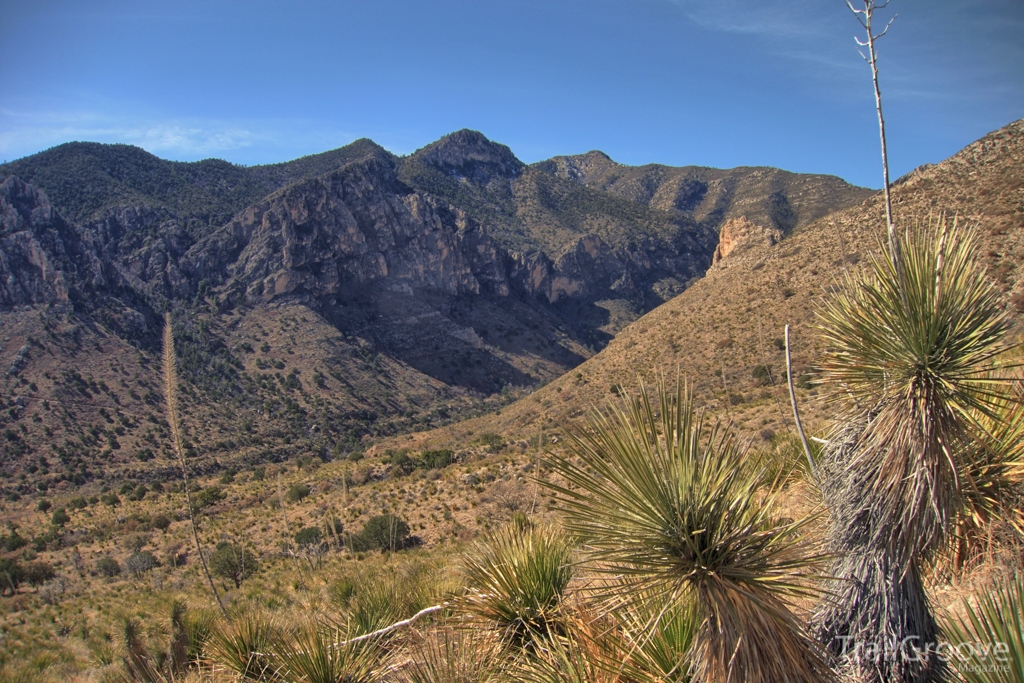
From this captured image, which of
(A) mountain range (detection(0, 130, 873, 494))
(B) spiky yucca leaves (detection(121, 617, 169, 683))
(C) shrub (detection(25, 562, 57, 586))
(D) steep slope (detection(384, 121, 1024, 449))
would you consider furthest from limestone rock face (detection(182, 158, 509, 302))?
(B) spiky yucca leaves (detection(121, 617, 169, 683))

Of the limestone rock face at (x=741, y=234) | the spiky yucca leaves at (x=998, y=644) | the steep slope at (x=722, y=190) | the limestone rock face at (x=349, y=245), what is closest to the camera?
the spiky yucca leaves at (x=998, y=644)

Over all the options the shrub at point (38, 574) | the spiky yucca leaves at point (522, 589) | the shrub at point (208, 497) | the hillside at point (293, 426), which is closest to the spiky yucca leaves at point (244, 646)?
the hillside at point (293, 426)

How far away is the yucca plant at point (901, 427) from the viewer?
10.4 feet

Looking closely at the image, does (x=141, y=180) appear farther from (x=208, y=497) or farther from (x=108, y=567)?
(x=108, y=567)

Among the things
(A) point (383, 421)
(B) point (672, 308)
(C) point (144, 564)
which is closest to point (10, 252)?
(A) point (383, 421)

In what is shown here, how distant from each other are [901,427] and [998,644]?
3.68 feet

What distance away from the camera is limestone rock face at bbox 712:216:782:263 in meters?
74.2

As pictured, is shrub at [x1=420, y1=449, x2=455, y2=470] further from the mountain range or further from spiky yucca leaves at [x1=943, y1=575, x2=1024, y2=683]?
spiky yucca leaves at [x1=943, y1=575, x2=1024, y2=683]

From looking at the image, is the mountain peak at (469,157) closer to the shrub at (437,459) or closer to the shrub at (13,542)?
the shrub at (437,459)

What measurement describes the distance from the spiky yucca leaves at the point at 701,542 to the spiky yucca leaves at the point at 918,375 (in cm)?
110

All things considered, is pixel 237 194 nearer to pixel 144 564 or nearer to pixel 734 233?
pixel 734 233

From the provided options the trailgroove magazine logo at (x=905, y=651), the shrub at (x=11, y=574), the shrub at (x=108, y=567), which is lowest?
the shrub at (x=108, y=567)

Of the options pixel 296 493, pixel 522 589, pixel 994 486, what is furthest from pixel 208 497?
pixel 994 486

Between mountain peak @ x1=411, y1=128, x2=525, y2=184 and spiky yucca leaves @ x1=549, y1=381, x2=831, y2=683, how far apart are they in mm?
133834
